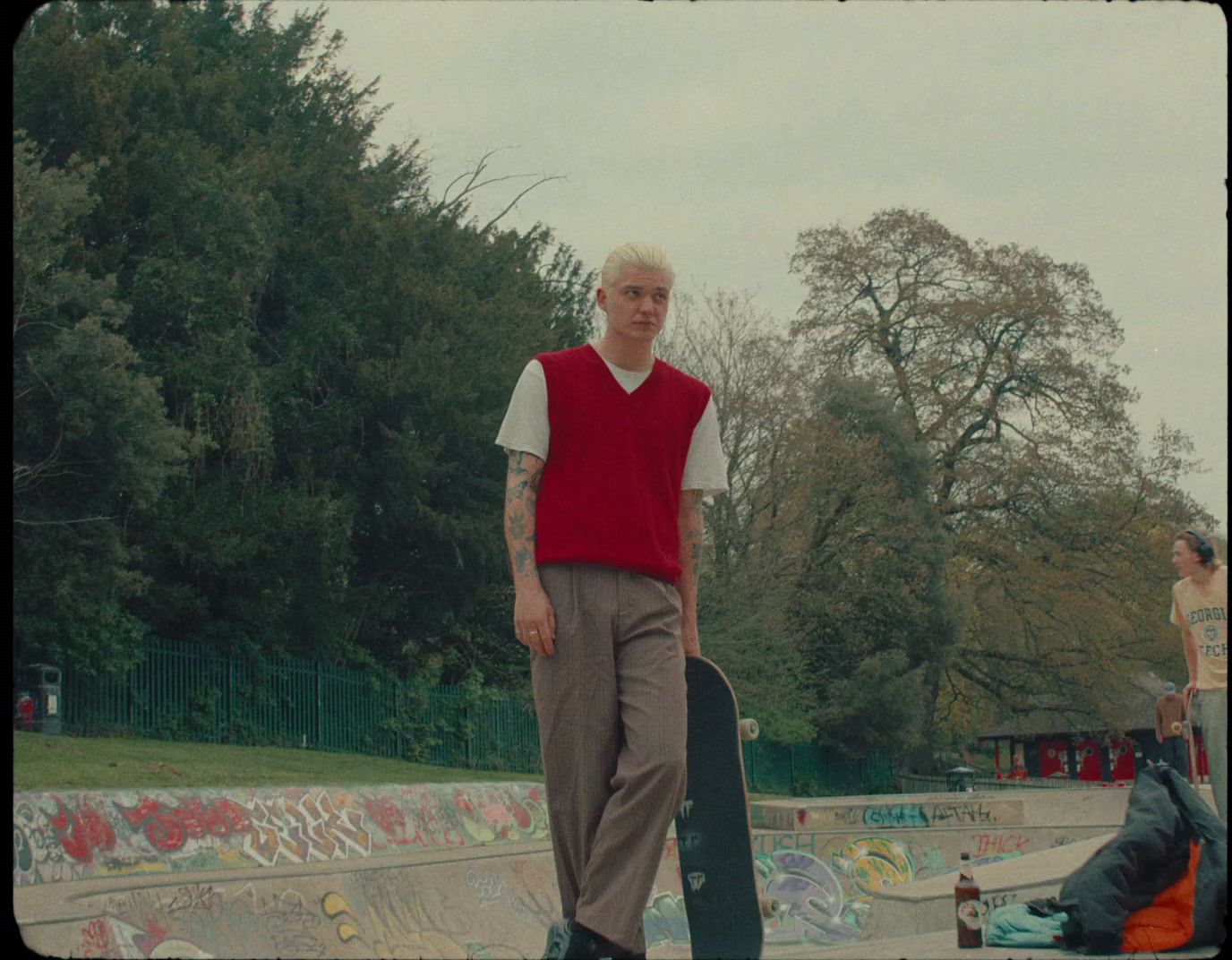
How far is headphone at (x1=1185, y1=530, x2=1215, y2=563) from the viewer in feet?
22.5

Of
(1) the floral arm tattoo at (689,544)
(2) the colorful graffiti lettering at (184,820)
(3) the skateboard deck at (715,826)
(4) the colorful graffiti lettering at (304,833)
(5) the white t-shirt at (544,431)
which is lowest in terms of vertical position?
(4) the colorful graffiti lettering at (304,833)

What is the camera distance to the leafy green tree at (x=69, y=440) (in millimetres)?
20531

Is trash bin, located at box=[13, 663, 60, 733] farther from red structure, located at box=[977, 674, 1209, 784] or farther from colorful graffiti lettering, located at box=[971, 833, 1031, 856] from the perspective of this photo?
red structure, located at box=[977, 674, 1209, 784]

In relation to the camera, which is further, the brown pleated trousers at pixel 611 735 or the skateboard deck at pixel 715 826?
the skateboard deck at pixel 715 826

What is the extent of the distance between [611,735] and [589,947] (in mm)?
604

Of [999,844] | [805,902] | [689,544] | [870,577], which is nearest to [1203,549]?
[689,544]

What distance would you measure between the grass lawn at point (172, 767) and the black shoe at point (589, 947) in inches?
353

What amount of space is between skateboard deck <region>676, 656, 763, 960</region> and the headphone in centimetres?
309

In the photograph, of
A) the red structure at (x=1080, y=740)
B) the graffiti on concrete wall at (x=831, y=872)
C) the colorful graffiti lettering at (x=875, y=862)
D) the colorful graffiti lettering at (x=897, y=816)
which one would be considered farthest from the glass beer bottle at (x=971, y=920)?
the red structure at (x=1080, y=740)

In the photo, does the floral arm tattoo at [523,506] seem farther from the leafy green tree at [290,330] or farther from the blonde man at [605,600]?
the leafy green tree at [290,330]

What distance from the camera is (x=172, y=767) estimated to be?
16.2 m

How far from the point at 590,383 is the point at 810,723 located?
108ft

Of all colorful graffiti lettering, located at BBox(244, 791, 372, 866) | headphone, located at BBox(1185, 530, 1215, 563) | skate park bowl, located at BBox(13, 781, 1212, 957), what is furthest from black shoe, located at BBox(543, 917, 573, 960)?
colorful graffiti lettering, located at BBox(244, 791, 372, 866)

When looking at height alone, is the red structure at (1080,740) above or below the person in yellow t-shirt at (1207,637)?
below
